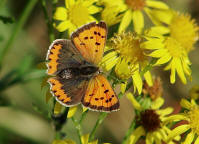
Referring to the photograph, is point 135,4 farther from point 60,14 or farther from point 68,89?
point 68,89

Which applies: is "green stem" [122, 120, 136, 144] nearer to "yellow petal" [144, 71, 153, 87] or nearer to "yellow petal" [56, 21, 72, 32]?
"yellow petal" [144, 71, 153, 87]

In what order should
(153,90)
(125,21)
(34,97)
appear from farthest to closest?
(34,97) < (125,21) < (153,90)


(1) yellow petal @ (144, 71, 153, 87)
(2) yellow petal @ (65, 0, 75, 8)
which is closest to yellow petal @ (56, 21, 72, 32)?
(2) yellow petal @ (65, 0, 75, 8)

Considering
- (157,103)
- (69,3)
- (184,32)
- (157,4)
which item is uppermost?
(69,3)

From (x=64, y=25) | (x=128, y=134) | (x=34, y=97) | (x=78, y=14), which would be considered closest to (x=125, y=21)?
(x=78, y=14)

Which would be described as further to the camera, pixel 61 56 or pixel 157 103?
pixel 157 103

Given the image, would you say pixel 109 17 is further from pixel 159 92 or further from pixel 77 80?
pixel 159 92
